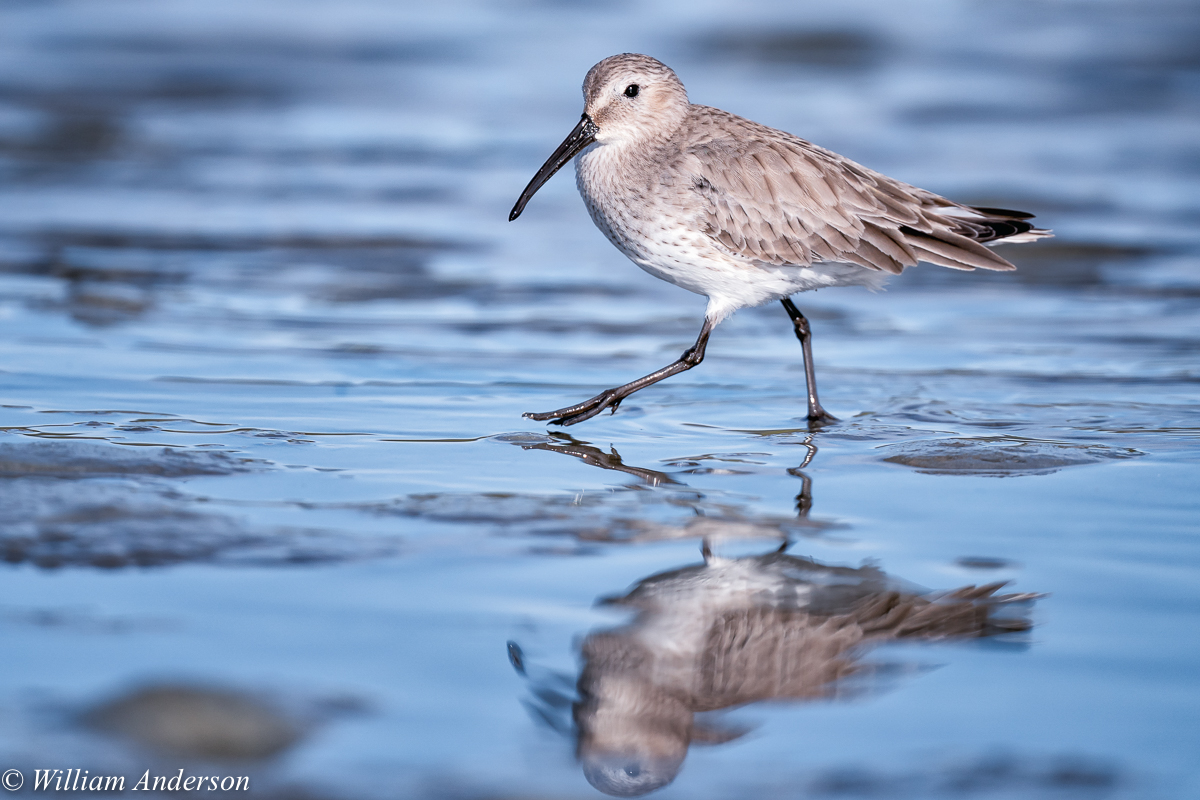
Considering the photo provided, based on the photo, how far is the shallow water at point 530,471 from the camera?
3.05 meters

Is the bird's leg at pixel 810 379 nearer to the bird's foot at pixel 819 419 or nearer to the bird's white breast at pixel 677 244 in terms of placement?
the bird's foot at pixel 819 419

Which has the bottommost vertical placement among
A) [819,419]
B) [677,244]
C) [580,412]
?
[580,412]

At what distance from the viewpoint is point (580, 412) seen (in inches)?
227

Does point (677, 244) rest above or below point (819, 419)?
above

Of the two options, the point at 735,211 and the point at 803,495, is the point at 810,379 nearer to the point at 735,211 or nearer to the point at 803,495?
the point at 735,211

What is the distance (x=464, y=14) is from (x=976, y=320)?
44.0 feet

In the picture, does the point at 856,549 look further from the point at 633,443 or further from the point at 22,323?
the point at 22,323

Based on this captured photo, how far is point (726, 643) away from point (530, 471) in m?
1.64

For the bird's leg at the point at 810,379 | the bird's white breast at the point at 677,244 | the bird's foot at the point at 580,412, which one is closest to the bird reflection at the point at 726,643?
the bird's foot at the point at 580,412

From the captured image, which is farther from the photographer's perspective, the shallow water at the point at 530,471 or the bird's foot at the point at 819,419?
the bird's foot at the point at 819,419

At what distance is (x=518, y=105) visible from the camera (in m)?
14.8

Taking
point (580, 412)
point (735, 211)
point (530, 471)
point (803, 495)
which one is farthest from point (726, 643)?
point (735, 211)

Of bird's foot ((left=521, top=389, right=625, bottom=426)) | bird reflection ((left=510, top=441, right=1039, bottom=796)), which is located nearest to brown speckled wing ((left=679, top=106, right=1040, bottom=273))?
bird's foot ((left=521, top=389, right=625, bottom=426))

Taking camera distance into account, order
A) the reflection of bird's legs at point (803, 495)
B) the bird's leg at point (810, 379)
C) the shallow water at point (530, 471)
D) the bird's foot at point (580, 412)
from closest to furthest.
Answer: the shallow water at point (530, 471) < the reflection of bird's legs at point (803, 495) < the bird's foot at point (580, 412) < the bird's leg at point (810, 379)
